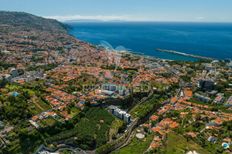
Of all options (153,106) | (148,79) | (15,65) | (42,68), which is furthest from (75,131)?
(15,65)

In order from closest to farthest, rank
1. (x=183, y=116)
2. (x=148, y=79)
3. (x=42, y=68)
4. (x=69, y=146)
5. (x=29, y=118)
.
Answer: (x=69, y=146)
(x=29, y=118)
(x=183, y=116)
(x=148, y=79)
(x=42, y=68)

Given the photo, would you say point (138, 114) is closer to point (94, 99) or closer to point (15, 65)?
point (94, 99)

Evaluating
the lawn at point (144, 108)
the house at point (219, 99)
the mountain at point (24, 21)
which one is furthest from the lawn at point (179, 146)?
the mountain at point (24, 21)

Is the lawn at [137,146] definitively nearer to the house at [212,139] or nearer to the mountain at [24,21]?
the house at [212,139]

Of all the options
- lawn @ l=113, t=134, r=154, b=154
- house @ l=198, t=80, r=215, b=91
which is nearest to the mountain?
house @ l=198, t=80, r=215, b=91

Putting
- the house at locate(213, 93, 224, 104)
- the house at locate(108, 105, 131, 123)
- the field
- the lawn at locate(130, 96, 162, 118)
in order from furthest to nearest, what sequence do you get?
1. the house at locate(213, 93, 224, 104)
2. the lawn at locate(130, 96, 162, 118)
3. the house at locate(108, 105, 131, 123)
4. the field

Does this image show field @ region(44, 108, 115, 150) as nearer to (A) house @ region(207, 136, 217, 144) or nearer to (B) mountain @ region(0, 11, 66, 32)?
(A) house @ region(207, 136, 217, 144)
